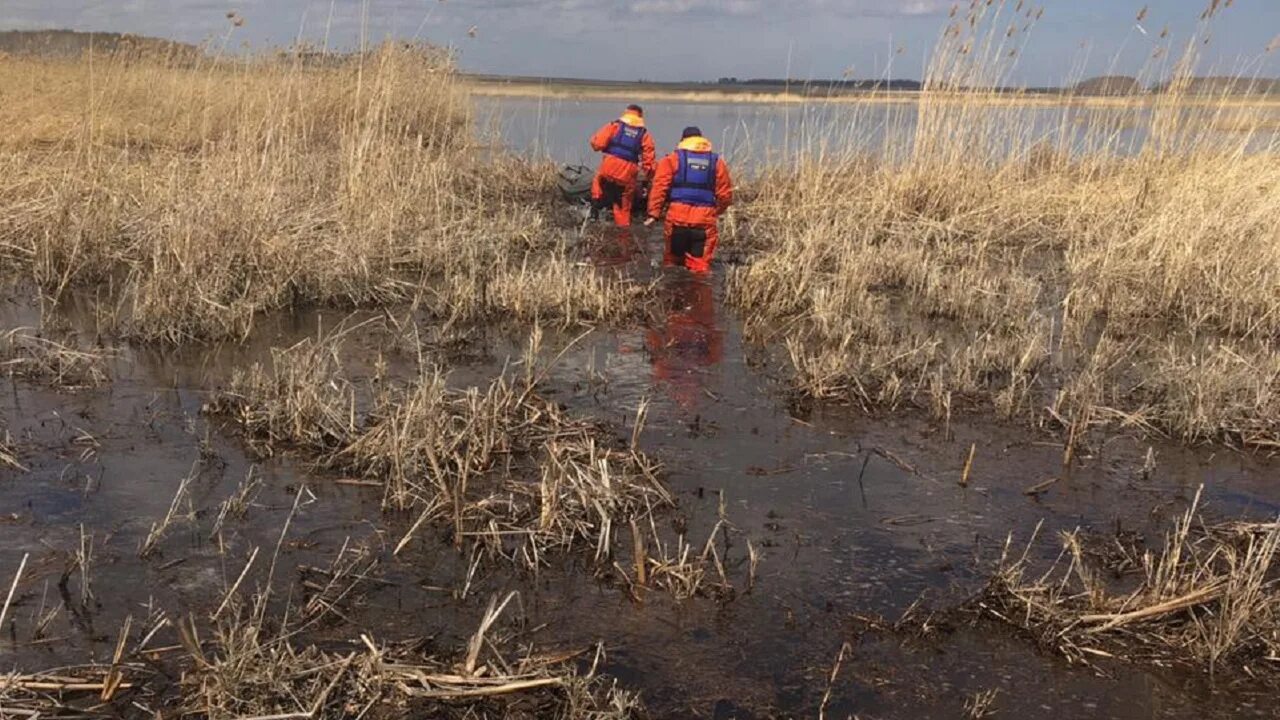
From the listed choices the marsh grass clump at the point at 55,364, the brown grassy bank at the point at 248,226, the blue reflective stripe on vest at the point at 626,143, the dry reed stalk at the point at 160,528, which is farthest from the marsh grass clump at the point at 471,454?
the blue reflective stripe on vest at the point at 626,143

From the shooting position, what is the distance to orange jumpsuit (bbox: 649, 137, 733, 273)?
28.7 feet

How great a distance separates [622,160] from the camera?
10844mm

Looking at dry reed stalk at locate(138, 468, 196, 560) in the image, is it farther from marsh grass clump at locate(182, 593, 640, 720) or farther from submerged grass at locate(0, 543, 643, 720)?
marsh grass clump at locate(182, 593, 640, 720)

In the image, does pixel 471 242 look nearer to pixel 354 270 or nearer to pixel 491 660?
pixel 354 270

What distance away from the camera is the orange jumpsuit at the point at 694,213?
8750 mm

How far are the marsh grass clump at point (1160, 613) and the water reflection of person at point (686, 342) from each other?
227 centimetres

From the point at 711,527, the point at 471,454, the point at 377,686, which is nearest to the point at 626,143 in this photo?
the point at 471,454

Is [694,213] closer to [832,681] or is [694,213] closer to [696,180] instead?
[696,180]

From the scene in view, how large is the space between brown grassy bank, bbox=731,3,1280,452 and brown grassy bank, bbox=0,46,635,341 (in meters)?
1.86

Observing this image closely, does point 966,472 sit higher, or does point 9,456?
point 966,472

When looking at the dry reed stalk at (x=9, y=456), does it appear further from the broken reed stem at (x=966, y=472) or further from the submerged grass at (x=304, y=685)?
the broken reed stem at (x=966, y=472)

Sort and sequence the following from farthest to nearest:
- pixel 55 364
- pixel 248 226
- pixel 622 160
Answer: pixel 622 160 → pixel 248 226 → pixel 55 364

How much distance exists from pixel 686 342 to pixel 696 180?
2.70 m

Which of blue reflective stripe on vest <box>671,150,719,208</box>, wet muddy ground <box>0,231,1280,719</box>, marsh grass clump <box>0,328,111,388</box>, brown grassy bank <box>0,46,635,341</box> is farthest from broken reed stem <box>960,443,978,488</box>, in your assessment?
blue reflective stripe on vest <box>671,150,719,208</box>
